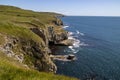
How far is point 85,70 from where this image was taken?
72.6 meters

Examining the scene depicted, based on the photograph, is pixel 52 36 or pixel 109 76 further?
pixel 52 36

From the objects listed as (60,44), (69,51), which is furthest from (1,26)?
(60,44)

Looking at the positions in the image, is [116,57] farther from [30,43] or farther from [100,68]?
[30,43]

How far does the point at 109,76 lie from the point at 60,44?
168ft

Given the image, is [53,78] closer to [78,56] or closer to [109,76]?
[109,76]

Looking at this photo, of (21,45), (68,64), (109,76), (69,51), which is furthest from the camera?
(69,51)

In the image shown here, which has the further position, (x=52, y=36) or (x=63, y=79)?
(x=52, y=36)

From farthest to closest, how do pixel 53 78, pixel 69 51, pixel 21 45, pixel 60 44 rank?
1. pixel 60 44
2. pixel 69 51
3. pixel 21 45
4. pixel 53 78

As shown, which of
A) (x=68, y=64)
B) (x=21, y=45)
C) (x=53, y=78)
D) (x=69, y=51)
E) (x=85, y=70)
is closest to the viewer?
(x=53, y=78)

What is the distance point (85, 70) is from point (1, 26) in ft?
101

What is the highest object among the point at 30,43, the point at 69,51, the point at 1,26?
the point at 1,26

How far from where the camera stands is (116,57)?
3615 inches

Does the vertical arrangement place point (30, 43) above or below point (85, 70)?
above

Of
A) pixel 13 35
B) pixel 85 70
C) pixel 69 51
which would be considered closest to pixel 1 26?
pixel 13 35
